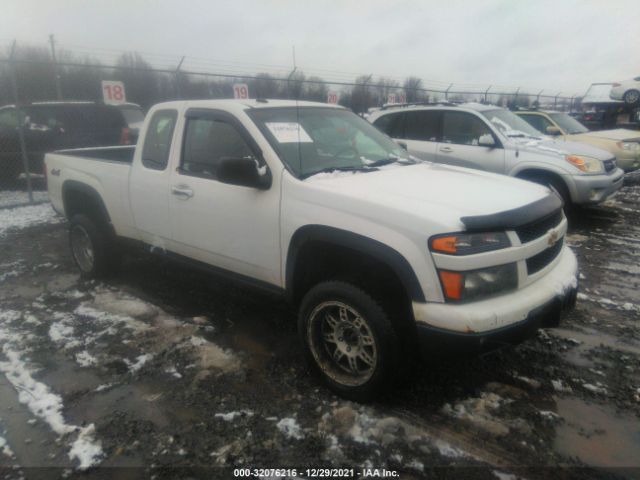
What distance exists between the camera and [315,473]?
93.6 inches

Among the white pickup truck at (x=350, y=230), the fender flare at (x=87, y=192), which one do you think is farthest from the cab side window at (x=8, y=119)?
the white pickup truck at (x=350, y=230)

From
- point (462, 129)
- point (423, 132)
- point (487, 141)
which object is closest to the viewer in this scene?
point (487, 141)

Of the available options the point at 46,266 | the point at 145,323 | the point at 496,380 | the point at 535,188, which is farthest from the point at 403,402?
the point at 46,266

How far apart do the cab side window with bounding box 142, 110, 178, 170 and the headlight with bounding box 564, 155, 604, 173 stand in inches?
220

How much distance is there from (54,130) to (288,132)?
28.3ft

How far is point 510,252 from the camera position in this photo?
102 inches

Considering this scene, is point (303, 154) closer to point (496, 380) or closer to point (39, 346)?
point (496, 380)

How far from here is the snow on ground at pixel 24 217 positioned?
751 centimetres

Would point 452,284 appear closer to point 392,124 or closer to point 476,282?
point 476,282

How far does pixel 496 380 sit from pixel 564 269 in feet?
2.83

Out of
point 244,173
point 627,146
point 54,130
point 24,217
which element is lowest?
point 24,217

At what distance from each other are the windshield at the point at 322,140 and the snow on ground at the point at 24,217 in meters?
5.61

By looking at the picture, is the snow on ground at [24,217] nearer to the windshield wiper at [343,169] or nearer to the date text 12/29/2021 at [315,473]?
the windshield wiper at [343,169]

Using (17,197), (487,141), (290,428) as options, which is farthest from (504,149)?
(17,197)
